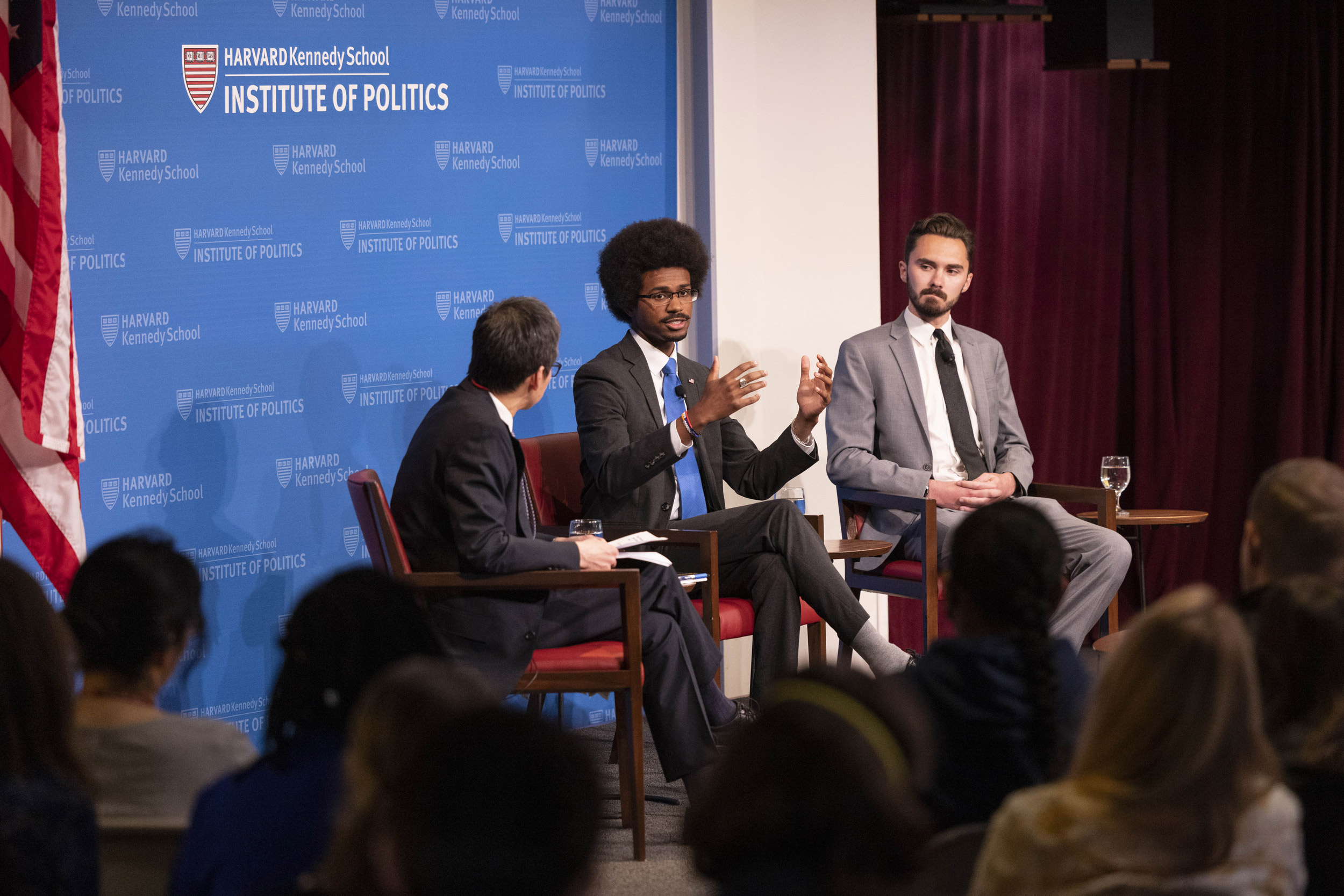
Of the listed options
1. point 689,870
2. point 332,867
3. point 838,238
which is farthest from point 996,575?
point 838,238

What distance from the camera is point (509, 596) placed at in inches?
129

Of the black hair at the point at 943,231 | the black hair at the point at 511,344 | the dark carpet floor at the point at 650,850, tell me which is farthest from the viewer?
the black hair at the point at 943,231

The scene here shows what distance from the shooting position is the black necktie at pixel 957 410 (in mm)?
4473

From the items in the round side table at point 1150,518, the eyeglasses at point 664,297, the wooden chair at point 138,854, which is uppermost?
the eyeglasses at point 664,297

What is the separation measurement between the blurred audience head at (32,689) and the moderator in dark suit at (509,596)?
163cm

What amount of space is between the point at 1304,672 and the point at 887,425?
9.09ft

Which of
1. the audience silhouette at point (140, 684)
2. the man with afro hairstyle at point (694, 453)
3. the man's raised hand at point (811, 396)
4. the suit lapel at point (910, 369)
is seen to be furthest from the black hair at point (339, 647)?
the suit lapel at point (910, 369)

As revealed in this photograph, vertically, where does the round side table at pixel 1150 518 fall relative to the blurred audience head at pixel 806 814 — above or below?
below

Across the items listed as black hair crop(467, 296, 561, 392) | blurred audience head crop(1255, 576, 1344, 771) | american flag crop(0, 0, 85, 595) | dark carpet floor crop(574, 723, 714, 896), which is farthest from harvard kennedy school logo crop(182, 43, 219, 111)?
blurred audience head crop(1255, 576, 1344, 771)

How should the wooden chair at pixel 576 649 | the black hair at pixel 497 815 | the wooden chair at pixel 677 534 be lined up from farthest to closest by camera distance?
the wooden chair at pixel 677 534
the wooden chair at pixel 576 649
the black hair at pixel 497 815

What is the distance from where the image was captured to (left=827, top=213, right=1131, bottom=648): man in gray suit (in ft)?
13.7

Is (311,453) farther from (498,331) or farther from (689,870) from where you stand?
(689,870)

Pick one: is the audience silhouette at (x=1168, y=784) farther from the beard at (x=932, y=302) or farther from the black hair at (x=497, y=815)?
A: the beard at (x=932, y=302)

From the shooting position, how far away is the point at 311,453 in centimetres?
406
